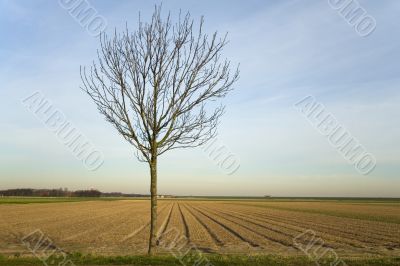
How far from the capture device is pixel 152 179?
12.8 meters

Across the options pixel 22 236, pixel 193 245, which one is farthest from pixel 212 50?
pixel 22 236

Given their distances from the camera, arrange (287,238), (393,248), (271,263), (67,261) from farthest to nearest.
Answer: (287,238)
(393,248)
(67,261)
(271,263)

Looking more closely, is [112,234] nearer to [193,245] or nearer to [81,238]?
[81,238]

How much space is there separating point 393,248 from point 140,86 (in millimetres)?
17989

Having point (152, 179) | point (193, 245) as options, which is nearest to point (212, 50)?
point (152, 179)

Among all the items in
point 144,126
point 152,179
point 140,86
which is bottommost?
point 152,179

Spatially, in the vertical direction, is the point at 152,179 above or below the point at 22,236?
above

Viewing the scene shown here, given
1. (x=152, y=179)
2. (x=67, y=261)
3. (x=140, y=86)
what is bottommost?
(x=67, y=261)

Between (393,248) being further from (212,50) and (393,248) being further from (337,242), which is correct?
(212,50)

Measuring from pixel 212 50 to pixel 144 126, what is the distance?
2.98m

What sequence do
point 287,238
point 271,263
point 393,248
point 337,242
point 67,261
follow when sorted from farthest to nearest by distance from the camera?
point 287,238 < point 337,242 < point 393,248 < point 67,261 < point 271,263

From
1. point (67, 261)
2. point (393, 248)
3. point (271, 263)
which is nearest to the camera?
point (271, 263)

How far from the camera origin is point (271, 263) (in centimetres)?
1144

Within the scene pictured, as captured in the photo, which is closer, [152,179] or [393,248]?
[152,179]
